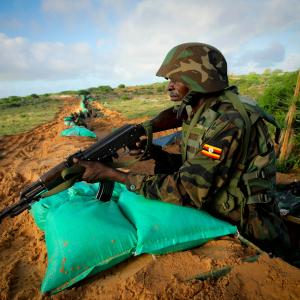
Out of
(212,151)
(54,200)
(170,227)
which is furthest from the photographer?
(54,200)

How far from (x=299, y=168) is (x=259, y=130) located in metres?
4.19

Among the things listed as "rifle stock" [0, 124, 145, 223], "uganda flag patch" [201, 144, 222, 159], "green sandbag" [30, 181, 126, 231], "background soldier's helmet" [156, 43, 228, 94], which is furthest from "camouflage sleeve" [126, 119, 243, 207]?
"green sandbag" [30, 181, 126, 231]

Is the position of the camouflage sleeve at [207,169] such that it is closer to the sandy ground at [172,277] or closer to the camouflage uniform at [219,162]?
the camouflage uniform at [219,162]

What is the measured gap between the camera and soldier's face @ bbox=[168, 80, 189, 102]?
2.23 m

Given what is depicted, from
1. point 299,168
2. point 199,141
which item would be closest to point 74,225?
point 199,141

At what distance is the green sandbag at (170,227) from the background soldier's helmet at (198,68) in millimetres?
889

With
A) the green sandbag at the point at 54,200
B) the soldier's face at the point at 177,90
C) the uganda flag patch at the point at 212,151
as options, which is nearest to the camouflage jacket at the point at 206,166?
the uganda flag patch at the point at 212,151

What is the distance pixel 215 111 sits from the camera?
6.97ft

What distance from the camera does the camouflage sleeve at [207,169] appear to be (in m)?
1.92

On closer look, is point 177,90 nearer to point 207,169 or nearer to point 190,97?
point 190,97

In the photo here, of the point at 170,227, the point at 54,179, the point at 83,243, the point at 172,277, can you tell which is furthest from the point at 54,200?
the point at 172,277

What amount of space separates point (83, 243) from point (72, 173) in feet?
1.65

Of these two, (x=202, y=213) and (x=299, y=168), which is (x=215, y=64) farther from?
(x=299, y=168)

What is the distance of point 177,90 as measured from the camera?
2258 millimetres
